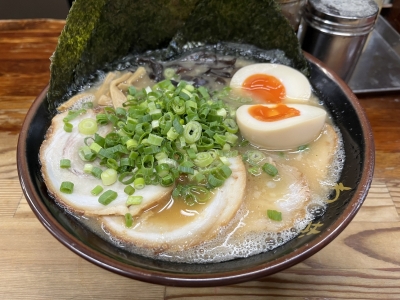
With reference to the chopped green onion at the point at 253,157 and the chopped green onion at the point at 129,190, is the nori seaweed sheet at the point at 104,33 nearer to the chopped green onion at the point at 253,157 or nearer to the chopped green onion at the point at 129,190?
the chopped green onion at the point at 129,190

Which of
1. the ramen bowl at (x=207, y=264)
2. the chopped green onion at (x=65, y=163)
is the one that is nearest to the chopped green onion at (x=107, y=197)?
the ramen bowl at (x=207, y=264)

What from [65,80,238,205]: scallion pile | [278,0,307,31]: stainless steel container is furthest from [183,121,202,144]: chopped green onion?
[278,0,307,31]: stainless steel container

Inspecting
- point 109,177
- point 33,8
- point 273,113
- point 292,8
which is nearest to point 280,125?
point 273,113

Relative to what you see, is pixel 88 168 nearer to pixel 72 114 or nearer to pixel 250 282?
pixel 72 114

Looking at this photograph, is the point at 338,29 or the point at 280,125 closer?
the point at 280,125

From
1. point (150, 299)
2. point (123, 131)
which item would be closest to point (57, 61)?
point (123, 131)

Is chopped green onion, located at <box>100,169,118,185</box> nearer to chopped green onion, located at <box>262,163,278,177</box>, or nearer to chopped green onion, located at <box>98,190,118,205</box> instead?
chopped green onion, located at <box>98,190,118,205</box>

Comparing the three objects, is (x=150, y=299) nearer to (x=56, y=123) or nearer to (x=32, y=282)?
(x=32, y=282)
